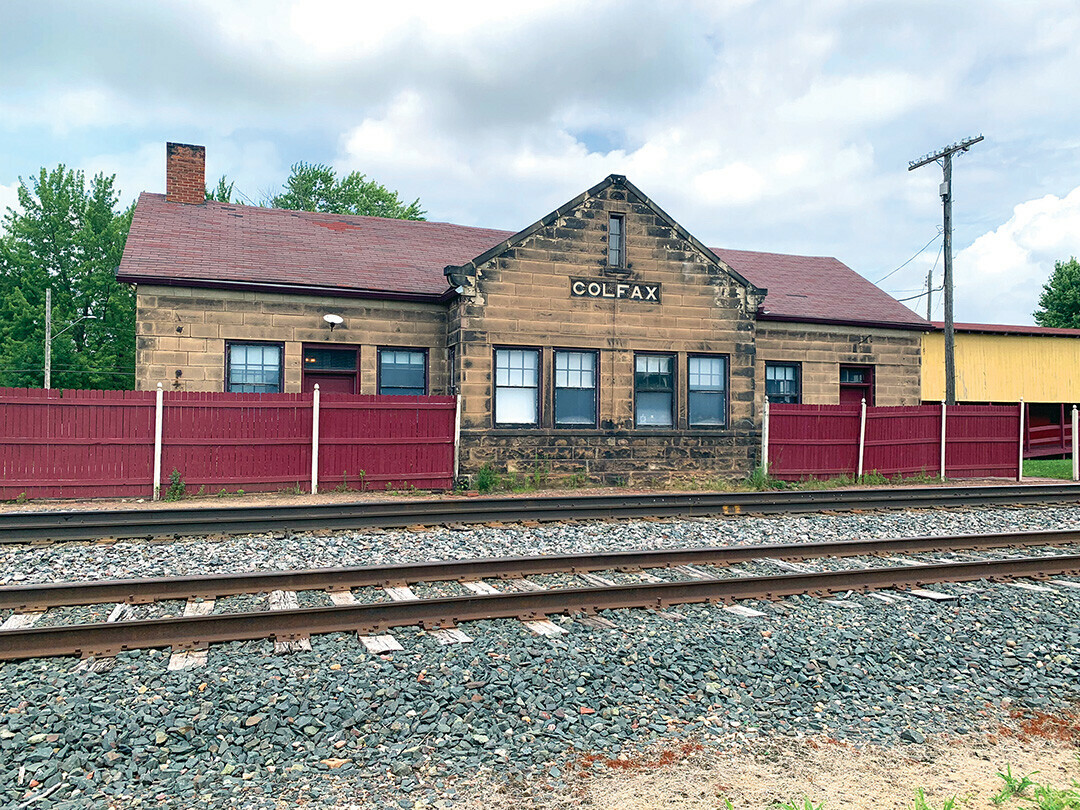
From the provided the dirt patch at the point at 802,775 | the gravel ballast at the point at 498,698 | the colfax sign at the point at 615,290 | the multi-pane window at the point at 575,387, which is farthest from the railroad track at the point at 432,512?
the dirt patch at the point at 802,775

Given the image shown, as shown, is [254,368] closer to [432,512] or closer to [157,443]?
[157,443]

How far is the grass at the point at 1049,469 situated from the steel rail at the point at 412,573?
14265 mm

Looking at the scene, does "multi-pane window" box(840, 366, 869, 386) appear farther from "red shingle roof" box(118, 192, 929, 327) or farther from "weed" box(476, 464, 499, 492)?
"weed" box(476, 464, 499, 492)

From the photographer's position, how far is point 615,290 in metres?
17.5

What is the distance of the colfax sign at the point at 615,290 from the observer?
17.2 metres

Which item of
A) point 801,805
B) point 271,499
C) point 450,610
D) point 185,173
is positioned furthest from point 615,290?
point 801,805

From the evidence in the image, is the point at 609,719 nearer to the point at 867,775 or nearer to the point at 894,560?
the point at 867,775

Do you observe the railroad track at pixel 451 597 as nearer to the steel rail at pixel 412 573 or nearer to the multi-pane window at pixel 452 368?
the steel rail at pixel 412 573

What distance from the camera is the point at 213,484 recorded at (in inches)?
562

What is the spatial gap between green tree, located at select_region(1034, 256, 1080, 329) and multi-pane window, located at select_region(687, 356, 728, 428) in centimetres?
4012

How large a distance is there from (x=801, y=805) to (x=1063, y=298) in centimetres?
5484

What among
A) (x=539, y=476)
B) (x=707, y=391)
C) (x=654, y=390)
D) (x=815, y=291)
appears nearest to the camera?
(x=539, y=476)

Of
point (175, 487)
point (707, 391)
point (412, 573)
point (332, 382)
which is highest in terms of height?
point (332, 382)

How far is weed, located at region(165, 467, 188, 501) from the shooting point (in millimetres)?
A: 13906
